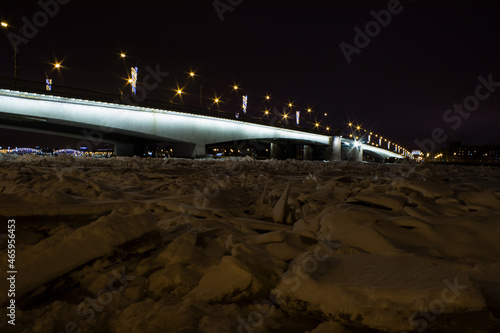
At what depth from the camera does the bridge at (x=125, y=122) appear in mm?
15766

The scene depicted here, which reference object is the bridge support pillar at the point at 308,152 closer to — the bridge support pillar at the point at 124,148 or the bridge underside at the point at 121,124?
the bridge underside at the point at 121,124

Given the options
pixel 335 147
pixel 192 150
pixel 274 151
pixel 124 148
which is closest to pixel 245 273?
pixel 192 150

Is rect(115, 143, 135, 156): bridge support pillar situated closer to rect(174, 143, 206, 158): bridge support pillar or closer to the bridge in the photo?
the bridge

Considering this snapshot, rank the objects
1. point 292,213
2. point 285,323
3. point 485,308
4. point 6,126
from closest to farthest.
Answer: point 485,308 → point 285,323 → point 292,213 → point 6,126

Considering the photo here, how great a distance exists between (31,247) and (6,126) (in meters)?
22.3

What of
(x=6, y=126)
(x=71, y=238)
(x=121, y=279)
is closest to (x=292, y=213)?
(x=121, y=279)

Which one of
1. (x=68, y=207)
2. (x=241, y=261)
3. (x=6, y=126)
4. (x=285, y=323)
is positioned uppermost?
(x=6, y=126)

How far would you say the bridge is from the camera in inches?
621

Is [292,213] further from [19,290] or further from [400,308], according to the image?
[19,290]

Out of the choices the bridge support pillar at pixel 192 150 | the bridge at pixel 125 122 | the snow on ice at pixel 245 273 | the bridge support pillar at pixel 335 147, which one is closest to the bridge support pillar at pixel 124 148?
the bridge at pixel 125 122

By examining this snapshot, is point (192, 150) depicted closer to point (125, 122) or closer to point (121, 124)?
point (125, 122)

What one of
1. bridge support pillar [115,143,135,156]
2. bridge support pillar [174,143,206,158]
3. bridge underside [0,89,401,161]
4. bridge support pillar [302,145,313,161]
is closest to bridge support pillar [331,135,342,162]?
bridge support pillar [302,145,313,161]

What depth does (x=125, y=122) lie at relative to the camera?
752 inches

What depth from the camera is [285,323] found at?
153 cm
